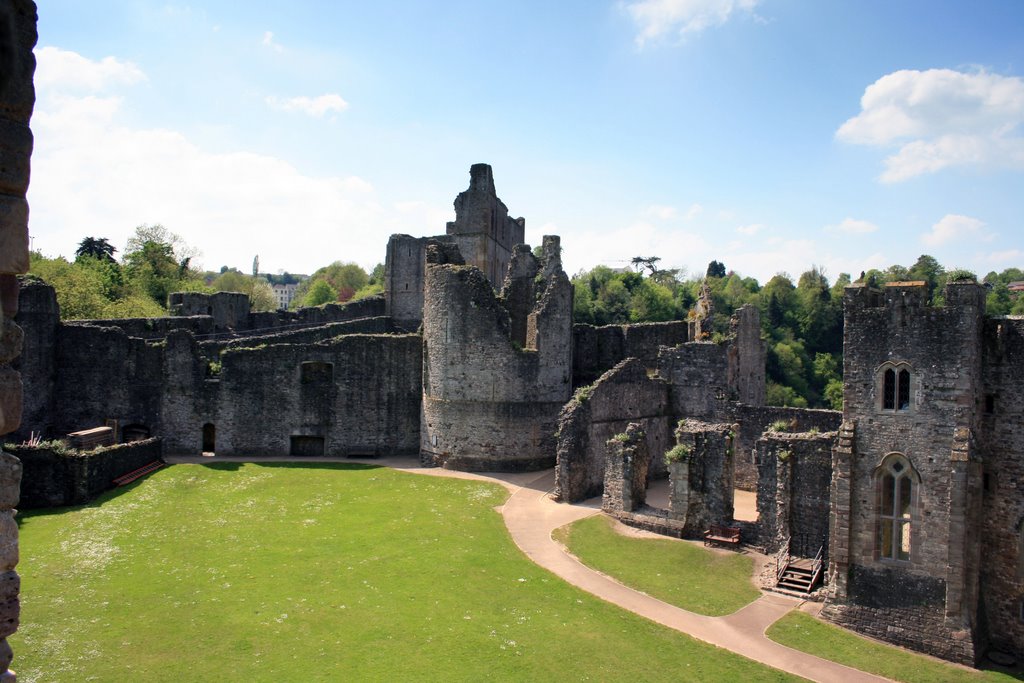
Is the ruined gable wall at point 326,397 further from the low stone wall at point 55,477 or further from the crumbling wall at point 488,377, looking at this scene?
→ the low stone wall at point 55,477

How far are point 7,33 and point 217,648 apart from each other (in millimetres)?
13775

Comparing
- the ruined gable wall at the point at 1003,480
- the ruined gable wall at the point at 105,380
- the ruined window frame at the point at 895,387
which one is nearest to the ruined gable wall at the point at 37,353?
the ruined gable wall at the point at 105,380

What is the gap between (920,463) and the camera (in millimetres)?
16375

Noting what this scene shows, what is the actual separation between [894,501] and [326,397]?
23712 millimetres

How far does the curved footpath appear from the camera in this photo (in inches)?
600

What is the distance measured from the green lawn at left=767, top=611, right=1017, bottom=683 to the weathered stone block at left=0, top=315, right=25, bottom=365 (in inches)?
622

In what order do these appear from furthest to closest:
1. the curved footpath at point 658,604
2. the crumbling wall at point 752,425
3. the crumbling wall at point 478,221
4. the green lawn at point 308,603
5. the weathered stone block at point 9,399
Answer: the crumbling wall at point 478,221, the crumbling wall at point 752,425, the curved footpath at point 658,604, the green lawn at point 308,603, the weathered stone block at point 9,399

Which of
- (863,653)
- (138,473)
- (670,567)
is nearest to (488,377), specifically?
(670,567)

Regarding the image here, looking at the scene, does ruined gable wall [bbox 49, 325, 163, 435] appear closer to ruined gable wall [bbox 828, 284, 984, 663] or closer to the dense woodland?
the dense woodland

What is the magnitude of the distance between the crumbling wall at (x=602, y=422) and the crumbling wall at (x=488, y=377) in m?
3.41

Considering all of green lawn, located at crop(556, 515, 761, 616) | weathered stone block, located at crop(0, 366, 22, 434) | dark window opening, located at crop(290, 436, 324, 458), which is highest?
weathered stone block, located at crop(0, 366, 22, 434)

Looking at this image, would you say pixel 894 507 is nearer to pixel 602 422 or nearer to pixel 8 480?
pixel 602 422

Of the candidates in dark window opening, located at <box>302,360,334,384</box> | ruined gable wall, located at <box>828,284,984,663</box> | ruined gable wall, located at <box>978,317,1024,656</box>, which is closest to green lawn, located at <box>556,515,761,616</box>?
ruined gable wall, located at <box>828,284,984,663</box>

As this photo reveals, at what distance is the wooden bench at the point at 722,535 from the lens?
2130cm
